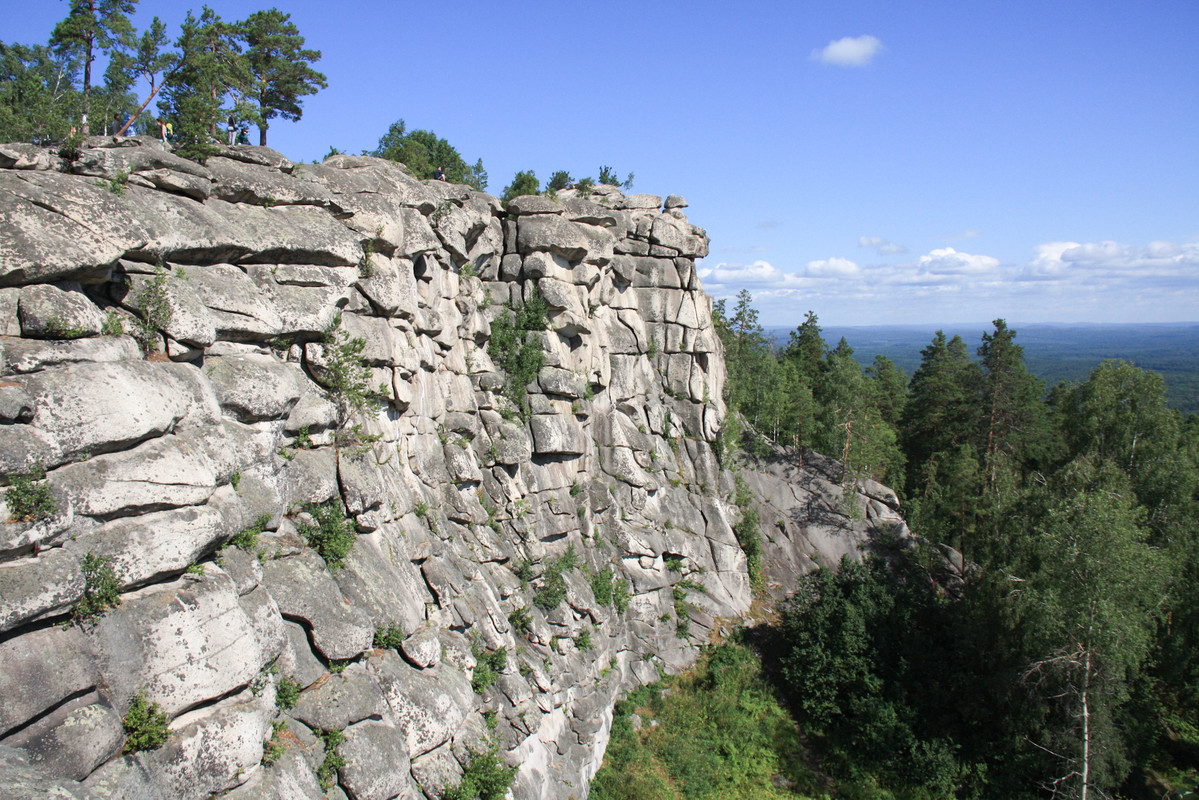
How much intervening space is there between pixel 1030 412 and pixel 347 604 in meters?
48.2

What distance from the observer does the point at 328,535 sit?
48.9ft

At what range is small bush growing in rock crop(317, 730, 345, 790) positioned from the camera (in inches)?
493

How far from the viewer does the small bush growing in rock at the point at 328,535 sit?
14.8 m

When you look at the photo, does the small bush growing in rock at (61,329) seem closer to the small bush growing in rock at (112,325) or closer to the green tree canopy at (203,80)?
the small bush growing in rock at (112,325)

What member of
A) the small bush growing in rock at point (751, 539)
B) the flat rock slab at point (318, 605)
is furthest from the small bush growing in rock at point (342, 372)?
the small bush growing in rock at point (751, 539)

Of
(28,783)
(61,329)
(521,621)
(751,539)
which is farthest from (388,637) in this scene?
(751,539)

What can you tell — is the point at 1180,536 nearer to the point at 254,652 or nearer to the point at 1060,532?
the point at 1060,532

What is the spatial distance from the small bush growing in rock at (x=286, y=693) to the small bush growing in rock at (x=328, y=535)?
2.65 m

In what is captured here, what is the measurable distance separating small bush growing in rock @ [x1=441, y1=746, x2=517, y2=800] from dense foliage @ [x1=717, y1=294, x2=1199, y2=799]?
1690cm

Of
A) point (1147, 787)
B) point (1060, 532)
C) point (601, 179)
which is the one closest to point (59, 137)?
point (601, 179)

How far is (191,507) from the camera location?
39.1ft

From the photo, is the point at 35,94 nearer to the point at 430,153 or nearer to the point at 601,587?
the point at 430,153

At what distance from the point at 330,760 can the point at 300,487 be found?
5962mm

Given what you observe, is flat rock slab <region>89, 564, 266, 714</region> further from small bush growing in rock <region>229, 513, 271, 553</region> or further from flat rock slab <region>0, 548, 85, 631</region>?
small bush growing in rock <region>229, 513, 271, 553</region>
